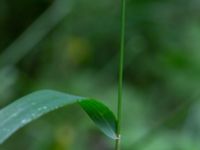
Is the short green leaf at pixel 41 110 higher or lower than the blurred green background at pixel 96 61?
higher

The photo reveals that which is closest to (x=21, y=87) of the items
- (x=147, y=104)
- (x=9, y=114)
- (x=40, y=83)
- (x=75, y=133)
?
(x=40, y=83)

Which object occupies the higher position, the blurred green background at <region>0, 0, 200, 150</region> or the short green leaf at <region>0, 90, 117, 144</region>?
the short green leaf at <region>0, 90, 117, 144</region>

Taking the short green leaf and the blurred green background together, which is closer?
the short green leaf

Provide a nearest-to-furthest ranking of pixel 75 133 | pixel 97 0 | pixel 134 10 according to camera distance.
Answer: pixel 75 133 < pixel 134 10 < pixel 97 0

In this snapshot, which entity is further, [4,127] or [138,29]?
[138,29]

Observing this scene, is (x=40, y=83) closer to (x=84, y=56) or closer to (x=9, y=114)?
(x=84, y=56)

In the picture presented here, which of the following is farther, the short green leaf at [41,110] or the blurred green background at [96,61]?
the blurred green background at [96,61]
